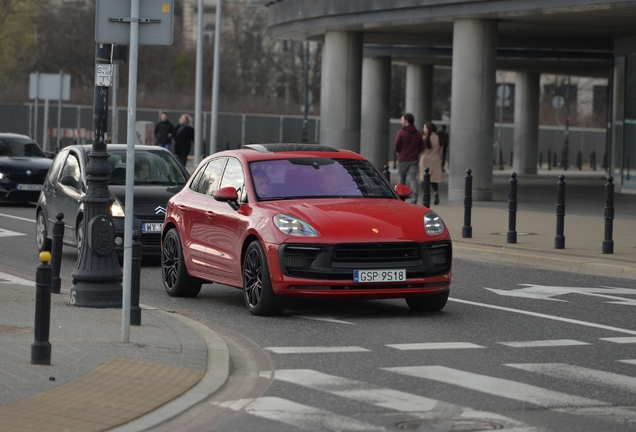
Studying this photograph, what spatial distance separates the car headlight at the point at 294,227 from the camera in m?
11.2

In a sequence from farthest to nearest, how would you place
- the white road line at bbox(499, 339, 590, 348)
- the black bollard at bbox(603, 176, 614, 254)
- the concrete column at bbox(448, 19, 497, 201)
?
1. the concrete column at bbox(448, 19, 497, 201)
2. the black bollard at bbox(603, 176, 614, 254)
3. the white road line at bbox(499, 339, 590, 348)

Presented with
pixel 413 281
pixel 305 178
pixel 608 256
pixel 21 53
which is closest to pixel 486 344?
pixel 413 281

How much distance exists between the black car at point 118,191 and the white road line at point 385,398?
7392 mm

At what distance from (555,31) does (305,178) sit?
22565 mm

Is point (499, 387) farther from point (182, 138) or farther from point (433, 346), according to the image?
point (182, 138)

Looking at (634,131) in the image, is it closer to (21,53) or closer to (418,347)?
(418,347)

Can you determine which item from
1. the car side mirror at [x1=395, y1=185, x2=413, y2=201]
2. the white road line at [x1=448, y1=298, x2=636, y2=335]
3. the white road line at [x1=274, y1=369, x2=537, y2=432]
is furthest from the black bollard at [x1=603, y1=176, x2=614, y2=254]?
the white road line at [x1=274, y1=369, x2=537, y2=432]

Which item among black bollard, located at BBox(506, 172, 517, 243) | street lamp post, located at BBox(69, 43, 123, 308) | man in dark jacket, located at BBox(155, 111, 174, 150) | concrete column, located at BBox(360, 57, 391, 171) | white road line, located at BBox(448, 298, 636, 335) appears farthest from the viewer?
concrete column, located at BBox(360, 57, 391, 171)

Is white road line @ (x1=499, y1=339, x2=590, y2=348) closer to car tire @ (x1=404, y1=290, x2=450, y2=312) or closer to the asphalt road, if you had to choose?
the asphalt road

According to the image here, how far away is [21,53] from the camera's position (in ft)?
222

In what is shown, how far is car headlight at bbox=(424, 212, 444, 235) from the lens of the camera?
11.6 meters

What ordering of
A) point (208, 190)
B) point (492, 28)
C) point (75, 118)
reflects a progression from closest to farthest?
point (208, 190), point (492, 28), point (75, 118)

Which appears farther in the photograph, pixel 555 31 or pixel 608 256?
pixel 555 31

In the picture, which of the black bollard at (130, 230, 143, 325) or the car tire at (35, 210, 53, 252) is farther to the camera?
the car tire at (35, 210, 53, 252)
